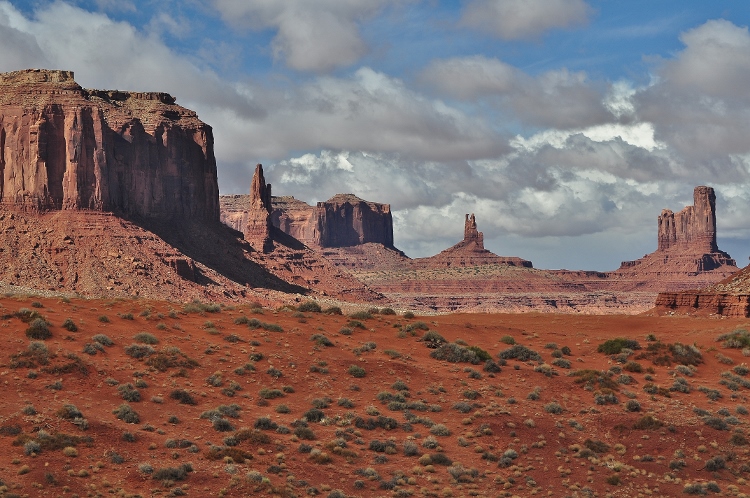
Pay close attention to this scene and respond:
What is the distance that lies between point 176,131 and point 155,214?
12604 millimetres

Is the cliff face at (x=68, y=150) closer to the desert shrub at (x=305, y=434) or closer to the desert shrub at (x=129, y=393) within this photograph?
the desert shrub at (x=129, y=393)

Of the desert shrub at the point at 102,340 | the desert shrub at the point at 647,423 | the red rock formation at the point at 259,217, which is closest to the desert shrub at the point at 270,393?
the desert shrub at the point at 102,340

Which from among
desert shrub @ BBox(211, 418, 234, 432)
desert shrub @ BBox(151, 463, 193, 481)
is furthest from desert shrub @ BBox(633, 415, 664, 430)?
desert shrub @ BBox(151, 463, 193, 481)

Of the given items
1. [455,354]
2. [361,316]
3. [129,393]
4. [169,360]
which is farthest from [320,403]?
[361,316]

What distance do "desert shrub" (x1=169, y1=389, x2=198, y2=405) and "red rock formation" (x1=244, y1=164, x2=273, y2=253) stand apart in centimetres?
11901

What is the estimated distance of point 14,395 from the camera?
34.0 meters

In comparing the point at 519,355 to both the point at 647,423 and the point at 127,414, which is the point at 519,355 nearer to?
the point at 647,423

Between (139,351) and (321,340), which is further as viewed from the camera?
(321,340)

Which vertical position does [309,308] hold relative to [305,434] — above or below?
above

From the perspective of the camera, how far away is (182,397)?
118 feet

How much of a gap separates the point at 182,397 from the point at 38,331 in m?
7.72

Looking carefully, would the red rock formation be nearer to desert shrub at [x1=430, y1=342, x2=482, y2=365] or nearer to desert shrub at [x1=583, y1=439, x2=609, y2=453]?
desert shrub at [x1=430, y1=342, x2=482, y2=365]

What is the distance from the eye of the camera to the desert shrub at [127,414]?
33.2 m

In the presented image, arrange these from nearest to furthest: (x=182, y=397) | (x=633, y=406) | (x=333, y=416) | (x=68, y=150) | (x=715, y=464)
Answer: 1. (x=715, y=464)
2. (x=182, y=397)
3. (x=333, y=416)
4. (x=633, y=406)
5. (x=68, y=150)
